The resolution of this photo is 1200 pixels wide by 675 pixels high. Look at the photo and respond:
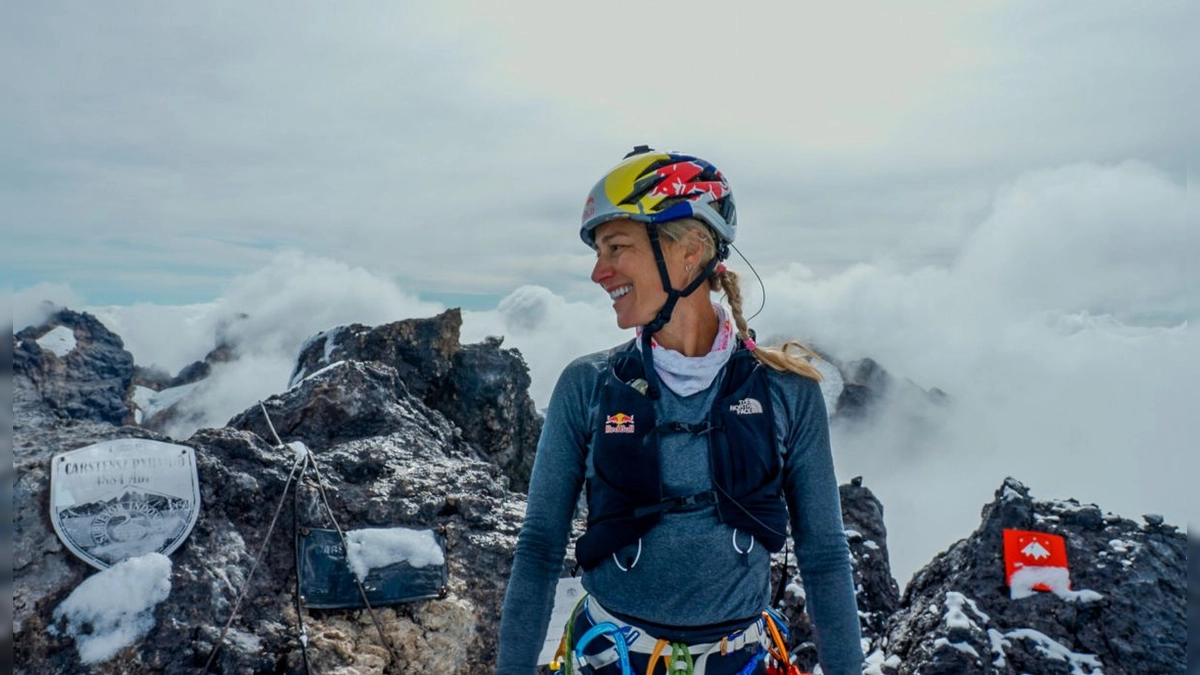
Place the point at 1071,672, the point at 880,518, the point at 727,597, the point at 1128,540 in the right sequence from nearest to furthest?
the point at 727,597, the point at 1071,672, the point at 1128,540, the point at 880,518

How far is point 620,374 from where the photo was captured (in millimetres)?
3973

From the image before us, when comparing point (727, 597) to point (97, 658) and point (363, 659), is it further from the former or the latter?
point (97, 658)

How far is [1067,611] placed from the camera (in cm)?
801

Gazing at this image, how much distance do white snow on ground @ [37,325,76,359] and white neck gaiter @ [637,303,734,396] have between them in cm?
8037

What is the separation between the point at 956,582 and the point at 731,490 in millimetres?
6248

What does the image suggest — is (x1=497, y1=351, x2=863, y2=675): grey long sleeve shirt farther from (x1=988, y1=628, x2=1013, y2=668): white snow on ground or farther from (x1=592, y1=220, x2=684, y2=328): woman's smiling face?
(x1=988, y1=628, x2=1013, y2=668): white snow on ground

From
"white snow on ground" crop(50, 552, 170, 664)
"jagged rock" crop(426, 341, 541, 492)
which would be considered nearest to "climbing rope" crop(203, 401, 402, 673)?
"white snow on ground" crop(50, 552, 170, 664)

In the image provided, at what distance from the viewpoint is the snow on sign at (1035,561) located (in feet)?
27.1

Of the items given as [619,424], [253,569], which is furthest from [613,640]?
[253,569]

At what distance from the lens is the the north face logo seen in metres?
3.76

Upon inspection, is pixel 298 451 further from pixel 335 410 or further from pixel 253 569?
pixel 335 410

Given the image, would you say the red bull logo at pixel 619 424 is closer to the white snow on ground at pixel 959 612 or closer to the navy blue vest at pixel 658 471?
the navy blue vest at pixel 658 471

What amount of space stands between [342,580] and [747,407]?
13.2 ft

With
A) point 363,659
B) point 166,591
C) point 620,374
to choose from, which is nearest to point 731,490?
point 620,374
